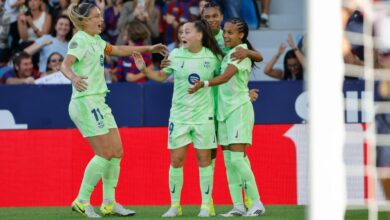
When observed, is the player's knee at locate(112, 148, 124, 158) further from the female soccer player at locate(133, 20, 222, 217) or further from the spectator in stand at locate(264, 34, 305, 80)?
the spectator in stand at locate(264, 34, 305, 80)

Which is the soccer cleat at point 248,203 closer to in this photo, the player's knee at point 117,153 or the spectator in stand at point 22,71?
the player's knee at point 117,153

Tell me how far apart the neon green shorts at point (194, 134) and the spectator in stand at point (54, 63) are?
4162mm

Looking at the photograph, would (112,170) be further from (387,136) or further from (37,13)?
(37,13)

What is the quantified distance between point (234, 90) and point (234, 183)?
93 cm

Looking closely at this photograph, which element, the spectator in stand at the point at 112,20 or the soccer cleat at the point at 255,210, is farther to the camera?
the spectator in stand at the point at 112,20

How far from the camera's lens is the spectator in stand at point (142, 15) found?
1554cm

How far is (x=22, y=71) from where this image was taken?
15.0 metres

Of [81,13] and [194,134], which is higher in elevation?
[81,13]

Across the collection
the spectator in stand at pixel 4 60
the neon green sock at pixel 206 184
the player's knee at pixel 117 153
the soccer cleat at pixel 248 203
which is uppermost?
the spectator in stand at pixel 4 60

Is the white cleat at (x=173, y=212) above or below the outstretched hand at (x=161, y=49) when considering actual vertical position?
below

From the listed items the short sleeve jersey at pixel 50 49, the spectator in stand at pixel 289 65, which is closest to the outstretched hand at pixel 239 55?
the spectator in stand at pixel 289 65

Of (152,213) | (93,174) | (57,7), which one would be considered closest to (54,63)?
(57,7)

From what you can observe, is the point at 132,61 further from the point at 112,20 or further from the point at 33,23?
the point at 33,23

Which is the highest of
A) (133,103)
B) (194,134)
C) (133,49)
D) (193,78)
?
(133,49)
